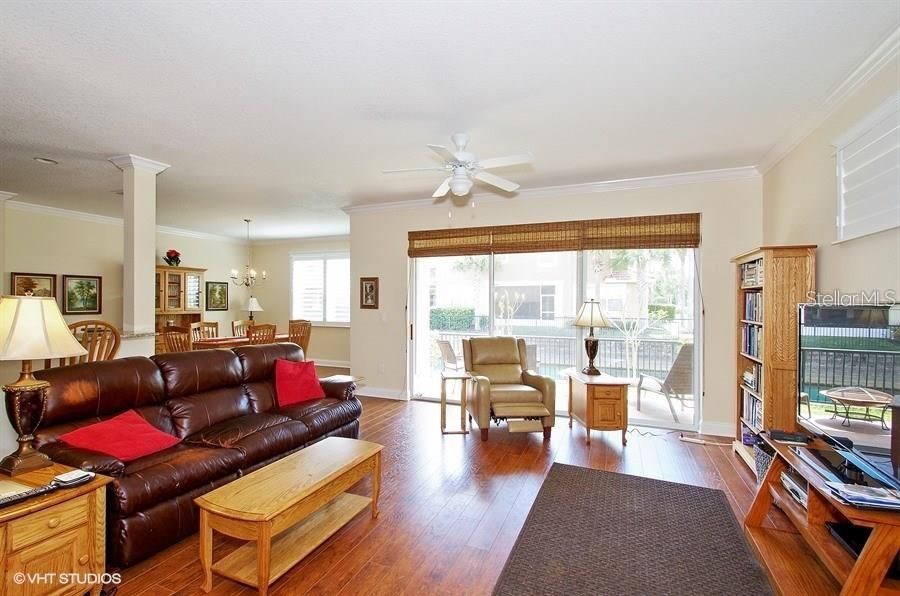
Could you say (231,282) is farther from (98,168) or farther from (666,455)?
(666,455)

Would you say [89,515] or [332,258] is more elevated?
[332,258]

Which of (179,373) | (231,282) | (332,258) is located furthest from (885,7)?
(231,282)

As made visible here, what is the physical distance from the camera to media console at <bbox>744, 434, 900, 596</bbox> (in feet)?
5.82

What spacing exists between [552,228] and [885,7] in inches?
128

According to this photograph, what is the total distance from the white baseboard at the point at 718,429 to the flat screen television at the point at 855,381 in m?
2.00

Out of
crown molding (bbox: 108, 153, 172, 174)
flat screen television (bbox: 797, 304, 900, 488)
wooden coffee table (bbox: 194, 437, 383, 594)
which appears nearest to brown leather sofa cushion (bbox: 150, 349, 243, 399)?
wooden coffee table (bbox: 194, 437, 383, 594)

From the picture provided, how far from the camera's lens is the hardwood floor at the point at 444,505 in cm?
214

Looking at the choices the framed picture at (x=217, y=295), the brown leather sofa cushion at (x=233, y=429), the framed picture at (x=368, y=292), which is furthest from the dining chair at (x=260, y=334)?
the framed picture at (x=217, y=295)

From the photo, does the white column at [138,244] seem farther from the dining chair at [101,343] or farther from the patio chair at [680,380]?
the patio chair at [680,380]

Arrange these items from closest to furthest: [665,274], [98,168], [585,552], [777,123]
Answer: [585,552], [777,123], [98,168], [665,274]

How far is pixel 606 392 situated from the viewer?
13.4 feet

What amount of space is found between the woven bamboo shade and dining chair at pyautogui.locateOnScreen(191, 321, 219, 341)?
129 inches

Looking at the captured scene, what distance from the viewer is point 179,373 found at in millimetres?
3148

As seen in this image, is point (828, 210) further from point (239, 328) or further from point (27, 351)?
point (239, 328)
